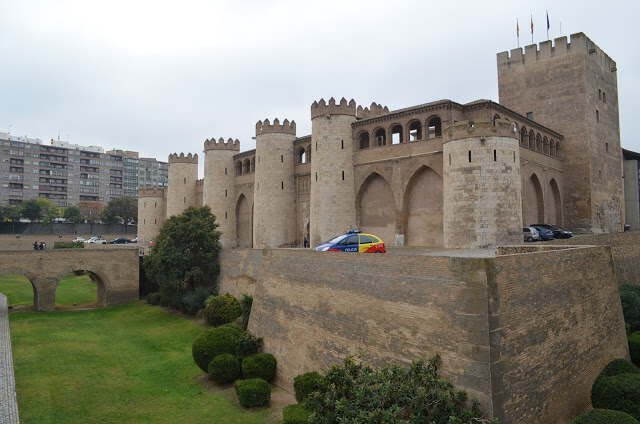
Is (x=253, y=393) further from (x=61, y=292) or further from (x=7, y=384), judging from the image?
(x=61, y=292)

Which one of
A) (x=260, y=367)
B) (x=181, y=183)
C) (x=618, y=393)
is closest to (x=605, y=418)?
(x=618, y=393)

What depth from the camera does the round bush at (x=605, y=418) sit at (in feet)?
33.1

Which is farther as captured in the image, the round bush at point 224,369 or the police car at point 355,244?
the police car at point 355,244

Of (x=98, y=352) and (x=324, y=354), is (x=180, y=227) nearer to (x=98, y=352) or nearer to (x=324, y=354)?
(x=98, y=352)

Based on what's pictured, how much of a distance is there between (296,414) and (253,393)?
2905mm

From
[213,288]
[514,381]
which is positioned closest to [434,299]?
[514,381]

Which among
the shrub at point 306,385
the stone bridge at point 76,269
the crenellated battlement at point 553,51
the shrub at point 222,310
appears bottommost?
the shrub at point 306,385

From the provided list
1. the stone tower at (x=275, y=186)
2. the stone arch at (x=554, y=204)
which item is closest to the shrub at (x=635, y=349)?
the stone arch at (x=554, y=204)

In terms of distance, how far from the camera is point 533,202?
29.9 metres

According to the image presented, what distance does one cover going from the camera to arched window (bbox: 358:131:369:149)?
2937cm

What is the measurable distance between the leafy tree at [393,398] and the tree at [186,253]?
55.9ft

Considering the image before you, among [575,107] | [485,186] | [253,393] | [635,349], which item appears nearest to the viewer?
[253,393]

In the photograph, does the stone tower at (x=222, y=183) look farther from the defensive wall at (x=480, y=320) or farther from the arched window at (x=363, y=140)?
the defensive wall at (x=480, y=320)

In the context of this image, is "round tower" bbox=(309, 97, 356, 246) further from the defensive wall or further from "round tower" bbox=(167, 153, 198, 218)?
"round tower" bbox=(167, 153, 198, 218)
